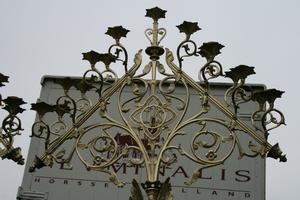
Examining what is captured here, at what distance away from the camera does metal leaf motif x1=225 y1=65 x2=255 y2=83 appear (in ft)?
22.8

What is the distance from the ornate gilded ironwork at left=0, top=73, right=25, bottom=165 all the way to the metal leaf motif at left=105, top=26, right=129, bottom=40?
1384mm

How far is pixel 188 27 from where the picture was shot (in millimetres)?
7453

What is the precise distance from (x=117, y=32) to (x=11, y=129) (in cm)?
174

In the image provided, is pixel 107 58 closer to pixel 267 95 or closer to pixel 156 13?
pixel 156 13

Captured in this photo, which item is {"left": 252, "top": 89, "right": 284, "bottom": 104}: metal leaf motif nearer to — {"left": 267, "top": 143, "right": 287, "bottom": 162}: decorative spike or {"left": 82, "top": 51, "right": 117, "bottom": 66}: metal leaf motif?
{"left": 267, "top": 143, "right": 287, "bottom": 162}: decorative spike

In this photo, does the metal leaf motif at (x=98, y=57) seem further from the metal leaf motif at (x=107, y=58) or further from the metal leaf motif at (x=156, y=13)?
the metal leaf motif at (x=156, y=13)

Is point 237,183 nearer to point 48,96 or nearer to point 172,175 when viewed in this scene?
point 172,175

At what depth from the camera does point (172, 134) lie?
699cm

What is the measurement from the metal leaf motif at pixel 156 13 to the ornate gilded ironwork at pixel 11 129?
6.23ft

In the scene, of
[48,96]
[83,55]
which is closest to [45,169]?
[48,96]

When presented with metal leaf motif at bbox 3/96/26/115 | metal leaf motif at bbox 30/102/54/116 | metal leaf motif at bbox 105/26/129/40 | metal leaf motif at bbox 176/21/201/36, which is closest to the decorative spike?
metal leaf motif at bbox 176/21/201/36

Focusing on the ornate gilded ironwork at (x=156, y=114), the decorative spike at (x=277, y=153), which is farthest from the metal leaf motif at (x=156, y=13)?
the decorative spike at (x=277, y=153)

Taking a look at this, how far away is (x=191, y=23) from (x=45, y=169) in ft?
17.4

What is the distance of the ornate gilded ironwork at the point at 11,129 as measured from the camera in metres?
7.18
